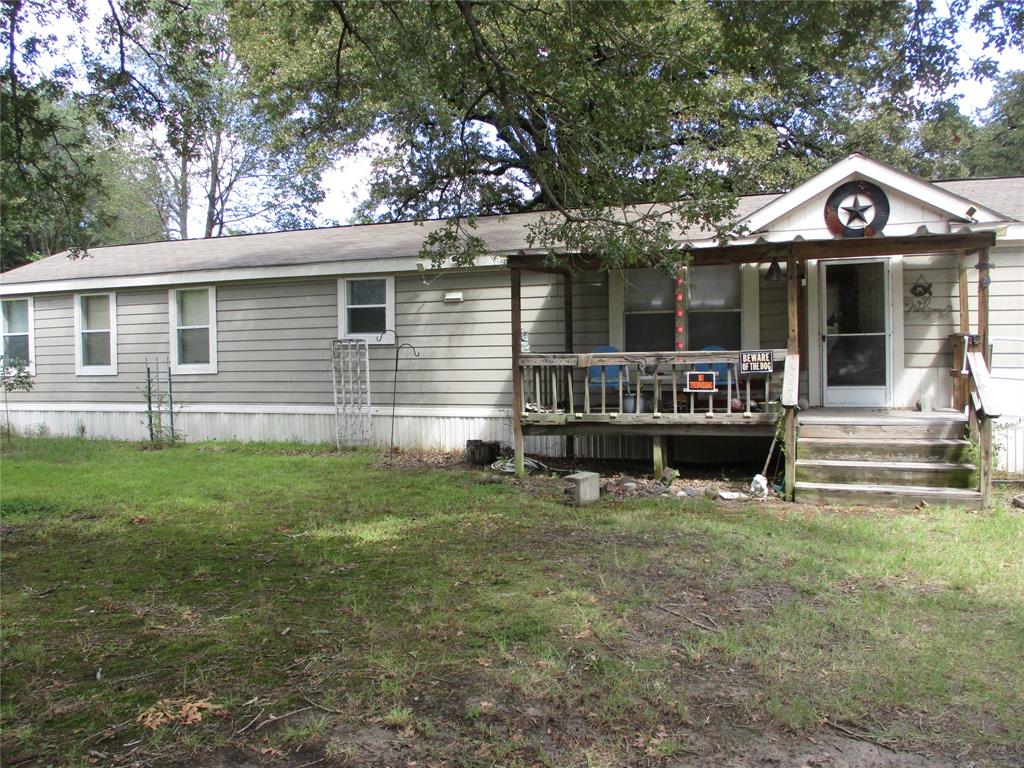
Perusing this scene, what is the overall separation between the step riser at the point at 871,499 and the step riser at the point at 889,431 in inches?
29.1

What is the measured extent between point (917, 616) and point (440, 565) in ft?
9.93

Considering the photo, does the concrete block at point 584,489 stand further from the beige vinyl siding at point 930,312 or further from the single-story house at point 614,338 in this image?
the beige vinyl siding at point 930,312

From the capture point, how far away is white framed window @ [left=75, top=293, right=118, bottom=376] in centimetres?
1404

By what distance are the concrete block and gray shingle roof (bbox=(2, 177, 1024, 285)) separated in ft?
11.9

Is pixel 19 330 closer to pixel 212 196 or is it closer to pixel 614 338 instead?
pixel 614 338

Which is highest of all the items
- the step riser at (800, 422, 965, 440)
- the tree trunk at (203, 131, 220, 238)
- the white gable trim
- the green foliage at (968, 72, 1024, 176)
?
the tree trunk at (203, 131, 220, 238)

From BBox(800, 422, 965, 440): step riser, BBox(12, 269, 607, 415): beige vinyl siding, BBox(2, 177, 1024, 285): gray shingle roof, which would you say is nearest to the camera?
BBox(800, 422, 965, 440): step riser

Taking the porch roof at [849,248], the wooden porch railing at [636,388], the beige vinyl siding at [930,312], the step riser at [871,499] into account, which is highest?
the porch roof at [849,248]

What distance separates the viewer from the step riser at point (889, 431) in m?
7.77

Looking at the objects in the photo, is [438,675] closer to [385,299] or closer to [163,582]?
[163,582]

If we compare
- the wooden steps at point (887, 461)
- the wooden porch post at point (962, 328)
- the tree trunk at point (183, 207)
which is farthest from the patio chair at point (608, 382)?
the tree trunk at point (183, 207)

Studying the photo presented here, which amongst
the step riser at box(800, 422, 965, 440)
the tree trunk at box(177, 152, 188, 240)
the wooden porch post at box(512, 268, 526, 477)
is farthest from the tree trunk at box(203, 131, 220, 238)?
the step riser at box(800, 422, 965, 440)

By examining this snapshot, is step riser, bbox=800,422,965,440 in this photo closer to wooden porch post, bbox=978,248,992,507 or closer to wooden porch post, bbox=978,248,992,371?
wooden porch post, bbox=978,248,992,507

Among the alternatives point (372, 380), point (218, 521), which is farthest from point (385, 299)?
point (218, 521)
